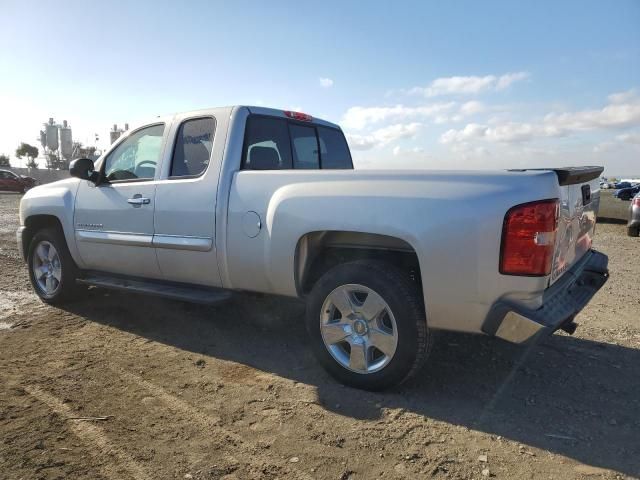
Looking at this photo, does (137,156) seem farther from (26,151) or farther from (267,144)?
(26,151)

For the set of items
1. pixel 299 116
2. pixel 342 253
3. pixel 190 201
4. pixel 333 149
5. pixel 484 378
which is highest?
pixel 299 116

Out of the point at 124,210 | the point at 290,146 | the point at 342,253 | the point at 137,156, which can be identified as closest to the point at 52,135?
the point at 137,156

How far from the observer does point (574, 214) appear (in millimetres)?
3162

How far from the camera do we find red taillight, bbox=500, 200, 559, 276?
2.65m

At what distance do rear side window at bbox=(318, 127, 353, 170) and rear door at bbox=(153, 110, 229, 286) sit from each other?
50.2 inches

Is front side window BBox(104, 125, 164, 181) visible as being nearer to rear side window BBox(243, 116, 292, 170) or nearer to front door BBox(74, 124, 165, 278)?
front door BBox(74, 124, 165, 278)

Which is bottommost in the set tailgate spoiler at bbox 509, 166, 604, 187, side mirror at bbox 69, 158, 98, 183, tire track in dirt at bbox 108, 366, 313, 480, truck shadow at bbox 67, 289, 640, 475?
A: truck shadow at bbox 67, 289, 640, 475

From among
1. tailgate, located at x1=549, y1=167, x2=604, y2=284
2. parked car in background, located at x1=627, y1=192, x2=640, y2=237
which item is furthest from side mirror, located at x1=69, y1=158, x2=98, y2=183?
parked car in background, located at x1=627, y1=192, x2=640, y2=237

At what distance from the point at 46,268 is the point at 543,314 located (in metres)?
5.03

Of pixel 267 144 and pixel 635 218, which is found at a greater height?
pixel 267 144

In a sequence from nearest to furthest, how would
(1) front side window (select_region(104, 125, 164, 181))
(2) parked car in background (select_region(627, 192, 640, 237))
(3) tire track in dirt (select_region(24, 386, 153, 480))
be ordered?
(3) tire track in dirt (select_region(24, 386, 153, 480)) < (1) front side window (select_region(104, 125, 164, 181)) < (2) parked car in background (select_region(627, 192, 640, 237))

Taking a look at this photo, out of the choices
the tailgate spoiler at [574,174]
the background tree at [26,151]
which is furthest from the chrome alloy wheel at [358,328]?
the background tree at [26,151]

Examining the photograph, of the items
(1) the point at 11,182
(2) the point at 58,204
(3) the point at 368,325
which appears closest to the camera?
(3) the point at 368,325

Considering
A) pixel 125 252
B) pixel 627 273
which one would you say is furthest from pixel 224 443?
pixel 627 273
